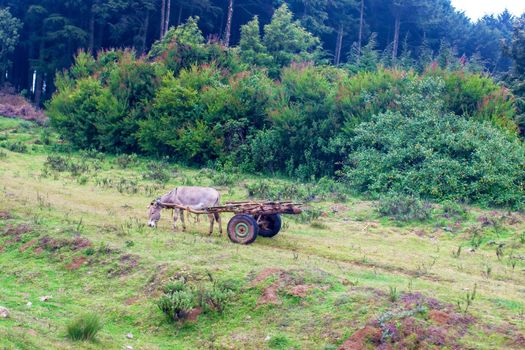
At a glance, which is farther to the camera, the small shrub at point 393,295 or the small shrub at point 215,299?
the small shrub at point 215,299

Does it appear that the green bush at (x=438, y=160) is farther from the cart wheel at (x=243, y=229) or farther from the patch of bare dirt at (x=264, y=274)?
the patch of bare dirt at (x=264, y=274)

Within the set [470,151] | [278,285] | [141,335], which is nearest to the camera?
[141,335]

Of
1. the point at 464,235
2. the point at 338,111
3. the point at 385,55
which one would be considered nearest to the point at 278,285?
the point at 464,235

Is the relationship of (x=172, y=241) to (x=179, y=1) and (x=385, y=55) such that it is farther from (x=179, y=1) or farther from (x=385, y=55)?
(x=179, y=1)

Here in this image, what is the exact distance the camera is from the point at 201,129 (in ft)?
104

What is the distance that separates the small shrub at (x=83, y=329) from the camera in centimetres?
968

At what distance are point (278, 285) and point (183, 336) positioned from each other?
1978 mm

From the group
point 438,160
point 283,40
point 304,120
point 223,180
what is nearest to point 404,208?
point 438,160

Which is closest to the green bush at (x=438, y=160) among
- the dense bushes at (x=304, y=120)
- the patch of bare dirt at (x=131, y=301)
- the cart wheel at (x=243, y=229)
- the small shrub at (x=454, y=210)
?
the dense bushes at (x=304, y=120)

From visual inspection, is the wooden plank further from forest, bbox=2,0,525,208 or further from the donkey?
forest, bbox=2,0,525,208

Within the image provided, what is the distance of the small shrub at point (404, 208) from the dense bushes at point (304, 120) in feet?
5.45

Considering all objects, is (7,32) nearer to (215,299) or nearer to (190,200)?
(190,200)

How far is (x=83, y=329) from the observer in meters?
9.69

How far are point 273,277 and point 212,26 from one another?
48756 millimetres
